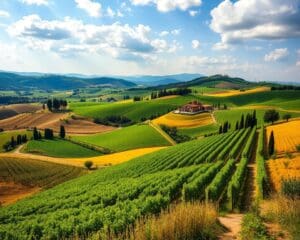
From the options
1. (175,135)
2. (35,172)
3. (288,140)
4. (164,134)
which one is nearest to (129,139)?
(164,134)

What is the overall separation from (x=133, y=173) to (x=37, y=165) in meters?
41.3

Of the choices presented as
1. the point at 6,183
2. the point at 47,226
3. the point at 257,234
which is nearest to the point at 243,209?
the point at 257,234

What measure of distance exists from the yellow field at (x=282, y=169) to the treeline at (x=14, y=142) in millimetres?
96458

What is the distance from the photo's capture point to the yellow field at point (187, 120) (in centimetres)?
14138

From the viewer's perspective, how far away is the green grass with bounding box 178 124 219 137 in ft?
416

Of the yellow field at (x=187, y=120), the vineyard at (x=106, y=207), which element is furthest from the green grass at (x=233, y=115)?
the vineyard at (x=106, y=207)

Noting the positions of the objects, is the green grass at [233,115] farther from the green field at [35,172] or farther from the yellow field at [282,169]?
the yellow field at [282,169]

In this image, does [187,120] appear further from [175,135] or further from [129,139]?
[129,139]

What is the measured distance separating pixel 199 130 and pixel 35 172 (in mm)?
73271

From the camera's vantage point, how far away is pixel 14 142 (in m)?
125

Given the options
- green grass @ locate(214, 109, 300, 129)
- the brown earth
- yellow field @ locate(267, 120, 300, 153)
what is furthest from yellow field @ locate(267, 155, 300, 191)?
green grass @ locate(214, 109, 300, 129)

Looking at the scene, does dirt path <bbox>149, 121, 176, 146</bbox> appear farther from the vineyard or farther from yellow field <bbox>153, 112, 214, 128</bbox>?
the vineyard

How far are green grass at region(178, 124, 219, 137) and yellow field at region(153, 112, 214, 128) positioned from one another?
16.2 ft

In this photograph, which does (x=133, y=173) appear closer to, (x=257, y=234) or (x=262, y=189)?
(x=262, y=189)
